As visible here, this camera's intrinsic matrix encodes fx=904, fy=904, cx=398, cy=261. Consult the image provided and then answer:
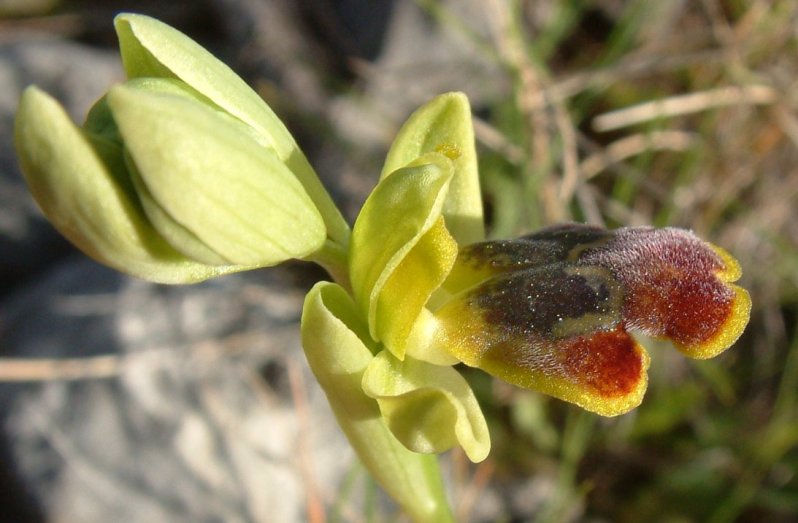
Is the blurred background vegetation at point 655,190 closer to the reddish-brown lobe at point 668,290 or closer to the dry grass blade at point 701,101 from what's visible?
the dry grass blade at point 701,101

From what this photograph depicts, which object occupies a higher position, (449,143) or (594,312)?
(449,143)

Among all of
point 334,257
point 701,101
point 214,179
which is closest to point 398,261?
point 334,257

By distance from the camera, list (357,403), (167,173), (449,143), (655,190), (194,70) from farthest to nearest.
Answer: (655,190)
(449,143)
(357,403)
(194,70)
(167,173)

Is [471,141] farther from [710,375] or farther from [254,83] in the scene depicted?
[254,83]

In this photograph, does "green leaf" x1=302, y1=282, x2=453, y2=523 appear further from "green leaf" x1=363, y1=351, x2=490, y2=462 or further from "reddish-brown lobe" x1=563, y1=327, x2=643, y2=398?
"reddish-brown lobe" x1=563, y1=327, x2=643, y2=398

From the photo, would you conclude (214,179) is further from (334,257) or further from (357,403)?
(357,403)

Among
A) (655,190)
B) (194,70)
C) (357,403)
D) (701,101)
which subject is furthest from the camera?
(701,101)
